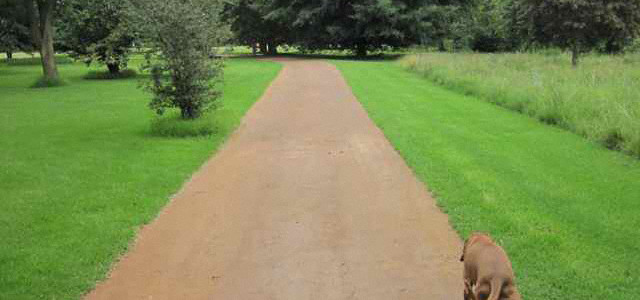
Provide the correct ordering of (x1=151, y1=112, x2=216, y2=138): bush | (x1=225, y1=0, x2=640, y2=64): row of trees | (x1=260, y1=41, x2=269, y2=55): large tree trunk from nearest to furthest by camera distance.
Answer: (x1=151, y1=112, x2=216, y2=138): bush < (x1=225, y1=0, x2=640, y2=64): row of trees < (x1=260, y1=41, x2=269, y2=55): large tree trunk

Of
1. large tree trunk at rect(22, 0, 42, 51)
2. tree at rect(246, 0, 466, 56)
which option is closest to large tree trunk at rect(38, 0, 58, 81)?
large tree trunk at rect(22, 0, 42, 51)

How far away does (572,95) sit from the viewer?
14094mm

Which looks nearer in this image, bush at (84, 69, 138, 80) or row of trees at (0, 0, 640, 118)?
row of trees at (0, 0, 640, 118)

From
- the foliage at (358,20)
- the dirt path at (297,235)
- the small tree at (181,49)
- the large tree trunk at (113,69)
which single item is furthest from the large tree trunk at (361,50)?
the dirt path at (297,235)

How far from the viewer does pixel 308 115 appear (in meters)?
15.4

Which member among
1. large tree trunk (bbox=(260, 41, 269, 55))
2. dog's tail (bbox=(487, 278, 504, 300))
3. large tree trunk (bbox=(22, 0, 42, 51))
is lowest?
dog's tail (bbox=(487, 278, 504, 300))

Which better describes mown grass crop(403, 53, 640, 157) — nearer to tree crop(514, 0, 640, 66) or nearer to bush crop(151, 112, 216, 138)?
tree crop(514, 0, 640, 66)

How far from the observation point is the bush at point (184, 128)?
12.6 meters

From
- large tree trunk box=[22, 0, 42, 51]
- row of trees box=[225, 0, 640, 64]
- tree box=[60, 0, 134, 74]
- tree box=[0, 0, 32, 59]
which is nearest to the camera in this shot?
large tree trunk box=[22, 0, 42, 51]

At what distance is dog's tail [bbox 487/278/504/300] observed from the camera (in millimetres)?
3311

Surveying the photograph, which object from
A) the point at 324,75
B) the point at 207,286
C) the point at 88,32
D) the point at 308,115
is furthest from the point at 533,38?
the point at 207,286

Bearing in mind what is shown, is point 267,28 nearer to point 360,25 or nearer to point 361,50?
point 361,50

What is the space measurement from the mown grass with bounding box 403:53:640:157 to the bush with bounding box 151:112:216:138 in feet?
25.7

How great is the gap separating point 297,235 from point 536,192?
3570 millimetres
